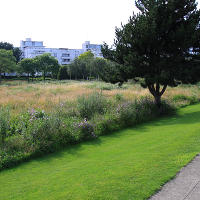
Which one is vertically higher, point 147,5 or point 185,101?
point 147,5

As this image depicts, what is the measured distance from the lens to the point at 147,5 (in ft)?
55.0

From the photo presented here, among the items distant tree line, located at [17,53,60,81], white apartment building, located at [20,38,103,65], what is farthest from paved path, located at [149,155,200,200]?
white apartment building, located at [20,38,103,65]

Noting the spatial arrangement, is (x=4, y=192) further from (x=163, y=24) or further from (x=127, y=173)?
(x=163, y=24)

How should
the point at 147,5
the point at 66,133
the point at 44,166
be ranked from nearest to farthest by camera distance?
the point at 44,166, the point at 66,133, the point at 147,5

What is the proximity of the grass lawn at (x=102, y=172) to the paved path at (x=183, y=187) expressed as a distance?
16cm

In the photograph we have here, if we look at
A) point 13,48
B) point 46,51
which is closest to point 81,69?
point 13,48

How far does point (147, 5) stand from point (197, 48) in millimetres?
4535

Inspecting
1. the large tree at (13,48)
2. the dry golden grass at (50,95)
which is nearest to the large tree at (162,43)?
the dry golden grass at (50,95)

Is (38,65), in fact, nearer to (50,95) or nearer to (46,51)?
(50,95)

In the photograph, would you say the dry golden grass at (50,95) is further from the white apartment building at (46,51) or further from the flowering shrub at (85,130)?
the white apartment building at (46,51)

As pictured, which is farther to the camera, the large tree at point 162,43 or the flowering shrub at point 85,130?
the large tree at point 162,43

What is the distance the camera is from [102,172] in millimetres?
5676

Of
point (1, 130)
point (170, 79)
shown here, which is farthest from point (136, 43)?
point (1, 130)

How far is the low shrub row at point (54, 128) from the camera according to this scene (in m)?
8.23
